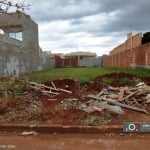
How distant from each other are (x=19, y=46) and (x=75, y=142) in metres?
21.7

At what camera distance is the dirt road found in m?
6.91

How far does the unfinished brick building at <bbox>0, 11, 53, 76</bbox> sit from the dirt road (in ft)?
37.7

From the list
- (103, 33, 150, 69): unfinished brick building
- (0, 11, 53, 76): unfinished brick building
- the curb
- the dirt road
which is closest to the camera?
the dirt road

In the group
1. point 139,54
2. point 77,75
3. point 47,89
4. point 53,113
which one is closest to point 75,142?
point 53,113

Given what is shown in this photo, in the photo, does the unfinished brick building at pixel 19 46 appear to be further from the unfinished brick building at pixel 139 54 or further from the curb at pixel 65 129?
the curb at pixel 65 129

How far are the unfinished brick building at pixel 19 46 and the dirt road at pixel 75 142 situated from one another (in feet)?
37.7

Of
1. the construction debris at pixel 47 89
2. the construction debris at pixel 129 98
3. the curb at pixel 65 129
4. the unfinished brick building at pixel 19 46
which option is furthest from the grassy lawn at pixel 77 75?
the curb at pixel 65 129

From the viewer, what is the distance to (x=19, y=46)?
28.3 meters

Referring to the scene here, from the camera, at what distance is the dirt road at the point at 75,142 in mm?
6914

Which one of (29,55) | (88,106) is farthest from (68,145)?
(29,55)

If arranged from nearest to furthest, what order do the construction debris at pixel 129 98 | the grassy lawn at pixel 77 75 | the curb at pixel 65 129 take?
the curb at pixel 65 129
the construction debris at pixel 129 98
the grassy lawn at pixel 77 75

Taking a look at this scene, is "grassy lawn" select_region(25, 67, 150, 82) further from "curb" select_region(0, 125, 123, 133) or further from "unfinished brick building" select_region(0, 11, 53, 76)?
"curb" select_region(0, 125, 123, 133)

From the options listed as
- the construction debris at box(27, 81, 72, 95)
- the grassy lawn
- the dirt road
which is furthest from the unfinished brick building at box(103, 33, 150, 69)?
the dirt road

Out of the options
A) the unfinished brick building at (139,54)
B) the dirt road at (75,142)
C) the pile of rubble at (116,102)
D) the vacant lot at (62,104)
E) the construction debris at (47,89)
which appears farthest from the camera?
the unfinished brick building at (139,54)
